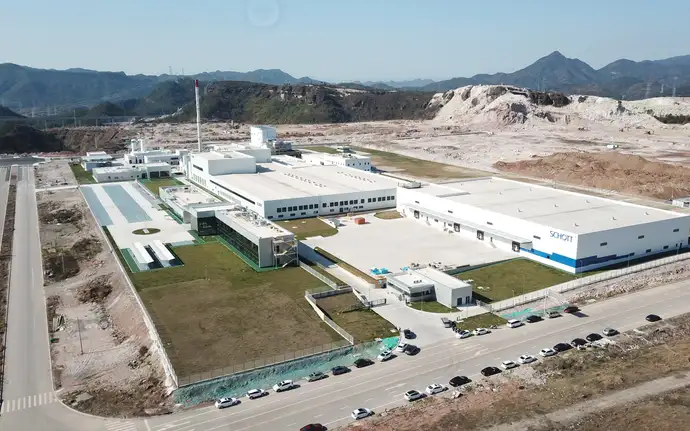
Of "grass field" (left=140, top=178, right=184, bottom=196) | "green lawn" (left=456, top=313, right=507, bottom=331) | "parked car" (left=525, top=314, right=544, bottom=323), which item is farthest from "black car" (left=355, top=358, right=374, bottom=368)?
"grass field" (left=140, top=178, right=184, bottom=196)

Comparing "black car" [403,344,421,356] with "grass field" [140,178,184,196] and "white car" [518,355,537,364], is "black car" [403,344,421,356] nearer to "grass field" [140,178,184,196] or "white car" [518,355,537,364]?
"white car" [518,355,537,364]

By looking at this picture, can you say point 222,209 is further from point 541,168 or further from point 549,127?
point 549,127

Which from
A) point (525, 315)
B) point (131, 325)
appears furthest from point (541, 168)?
point (131, 325)

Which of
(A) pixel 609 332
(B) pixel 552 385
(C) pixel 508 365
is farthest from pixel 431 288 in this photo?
(B) pixel 552 385

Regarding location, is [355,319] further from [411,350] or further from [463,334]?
[463,334]

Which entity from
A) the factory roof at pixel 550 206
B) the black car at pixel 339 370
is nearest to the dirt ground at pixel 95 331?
the black car at pixel 339 370
